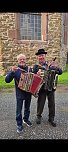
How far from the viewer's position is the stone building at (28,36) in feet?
54.2

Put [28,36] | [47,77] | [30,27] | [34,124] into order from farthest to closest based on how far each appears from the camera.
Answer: [30,27], [28,36], [34,124], [47,77]

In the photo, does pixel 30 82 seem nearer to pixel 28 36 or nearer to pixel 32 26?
pixel 28 36

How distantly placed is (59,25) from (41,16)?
38.3 inches

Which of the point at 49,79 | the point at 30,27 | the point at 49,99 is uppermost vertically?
the point at 49,79

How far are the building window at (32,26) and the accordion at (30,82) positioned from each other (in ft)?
34.3

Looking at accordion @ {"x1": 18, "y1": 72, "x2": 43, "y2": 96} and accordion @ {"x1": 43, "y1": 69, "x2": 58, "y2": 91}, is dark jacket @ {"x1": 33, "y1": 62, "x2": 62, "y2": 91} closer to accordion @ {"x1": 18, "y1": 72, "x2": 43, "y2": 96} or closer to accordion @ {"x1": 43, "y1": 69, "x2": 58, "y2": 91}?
accordion @ {"x1": 43, "y1": 69, "x2": 58, "y2": 91}

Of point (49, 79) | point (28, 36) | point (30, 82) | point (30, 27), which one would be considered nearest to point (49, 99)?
point (49, 79)

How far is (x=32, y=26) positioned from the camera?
17.3m

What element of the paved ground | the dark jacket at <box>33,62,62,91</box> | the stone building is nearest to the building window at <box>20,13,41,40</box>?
the stone building

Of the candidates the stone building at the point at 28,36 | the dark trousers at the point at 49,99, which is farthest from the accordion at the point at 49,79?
the stone building at the point at 28,36

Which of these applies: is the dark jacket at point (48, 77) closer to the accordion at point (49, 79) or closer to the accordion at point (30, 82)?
the accordion at point (49, 79)

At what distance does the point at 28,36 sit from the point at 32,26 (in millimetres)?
558

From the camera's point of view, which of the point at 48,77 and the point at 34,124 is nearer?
the point at 48,77
